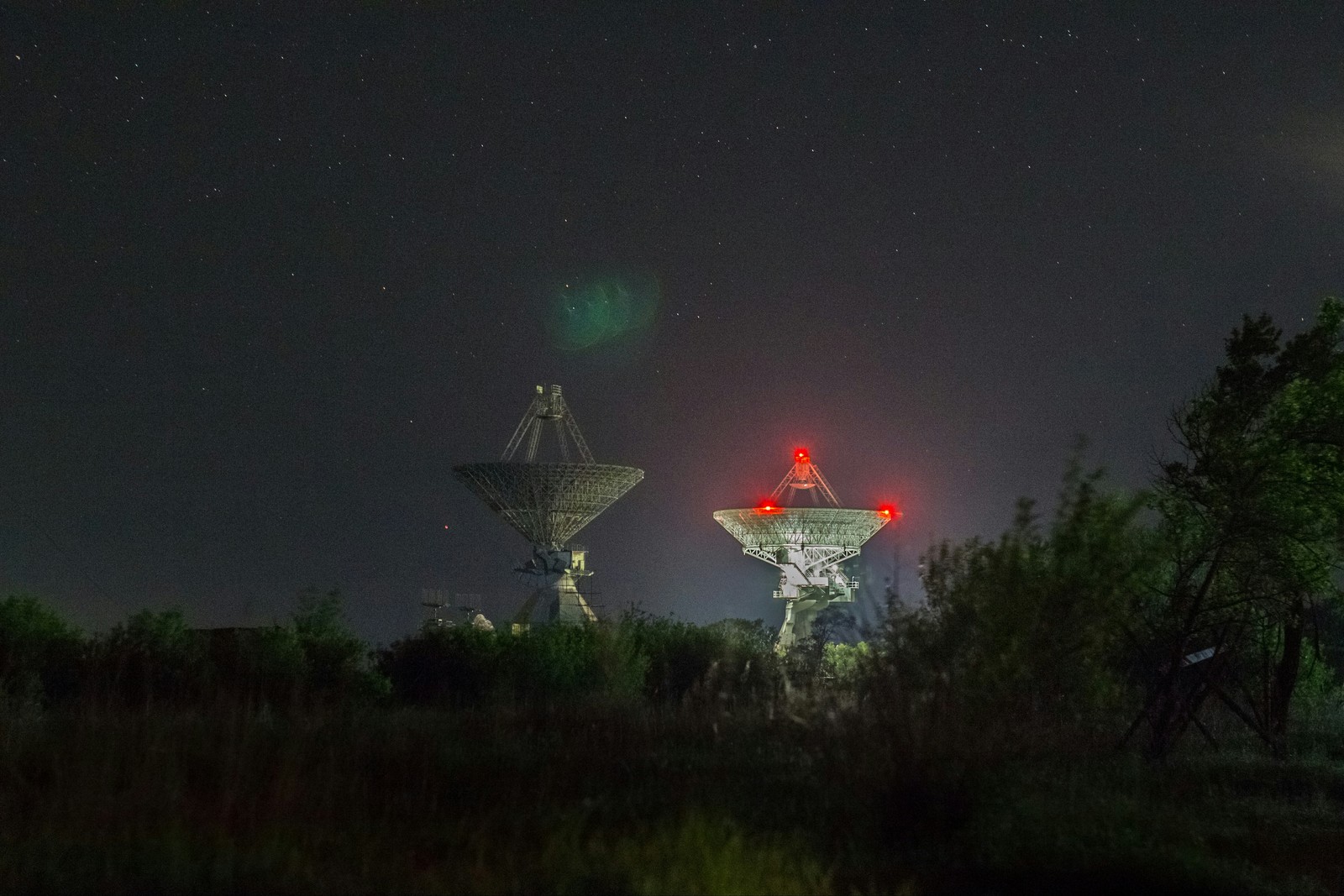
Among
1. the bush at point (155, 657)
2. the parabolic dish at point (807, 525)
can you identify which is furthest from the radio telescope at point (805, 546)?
the bush at point (155, 657)

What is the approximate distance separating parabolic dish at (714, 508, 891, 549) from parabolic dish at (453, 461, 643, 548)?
304 inches

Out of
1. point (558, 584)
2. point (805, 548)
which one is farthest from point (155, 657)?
point (805, 548)

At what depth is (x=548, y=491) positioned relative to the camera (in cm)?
5803

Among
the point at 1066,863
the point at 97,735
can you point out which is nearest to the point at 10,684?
the point at 97,735

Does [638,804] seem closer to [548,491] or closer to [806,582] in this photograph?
[548,491]

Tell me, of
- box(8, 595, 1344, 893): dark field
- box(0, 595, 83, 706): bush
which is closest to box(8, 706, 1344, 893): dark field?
box(8, 595, 1344, 893): dark field

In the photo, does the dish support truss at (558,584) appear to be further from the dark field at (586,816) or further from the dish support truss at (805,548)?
the dark field at (586,816)

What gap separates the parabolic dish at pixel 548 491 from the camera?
56.9 meters

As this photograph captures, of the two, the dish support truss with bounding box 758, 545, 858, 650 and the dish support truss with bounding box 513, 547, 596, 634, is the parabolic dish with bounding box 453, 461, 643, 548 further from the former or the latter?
the dish support truss with bounding box 758, 545, 858, 650

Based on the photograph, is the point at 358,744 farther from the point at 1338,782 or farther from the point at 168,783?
the point at 1338,782

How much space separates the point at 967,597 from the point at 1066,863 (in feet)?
26.3

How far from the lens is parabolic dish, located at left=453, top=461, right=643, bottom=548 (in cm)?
5691

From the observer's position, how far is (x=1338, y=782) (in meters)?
19.1

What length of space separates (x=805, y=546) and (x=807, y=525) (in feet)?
5.18
